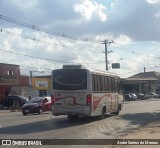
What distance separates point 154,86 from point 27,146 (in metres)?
109

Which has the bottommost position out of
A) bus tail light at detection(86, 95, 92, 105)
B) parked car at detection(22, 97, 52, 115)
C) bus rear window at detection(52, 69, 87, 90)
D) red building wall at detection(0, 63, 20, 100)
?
parked car at detection(22, 97, 52, 115)

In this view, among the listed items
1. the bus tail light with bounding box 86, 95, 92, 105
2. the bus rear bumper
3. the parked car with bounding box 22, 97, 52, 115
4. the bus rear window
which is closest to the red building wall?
the parked car with bounding box 22, 97, 52, 115

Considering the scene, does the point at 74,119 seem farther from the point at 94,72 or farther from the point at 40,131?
the point at 40,131

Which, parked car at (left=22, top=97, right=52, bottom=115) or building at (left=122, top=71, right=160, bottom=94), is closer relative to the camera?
parked car at (left=22, top=97, right=52, bottom=115)

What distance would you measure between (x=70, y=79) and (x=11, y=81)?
37407 mm

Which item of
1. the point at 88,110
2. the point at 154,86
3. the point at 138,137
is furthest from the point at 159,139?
the point at 154,86

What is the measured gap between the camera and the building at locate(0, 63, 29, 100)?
58.6m

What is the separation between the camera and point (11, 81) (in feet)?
198

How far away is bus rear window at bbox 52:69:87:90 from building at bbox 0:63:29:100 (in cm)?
3411

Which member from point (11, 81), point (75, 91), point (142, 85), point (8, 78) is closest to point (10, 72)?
point (11, 81)

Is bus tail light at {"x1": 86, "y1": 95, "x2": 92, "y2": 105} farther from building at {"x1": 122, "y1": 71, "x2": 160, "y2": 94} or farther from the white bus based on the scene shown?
building at {"x1": 122, "y1": 71, "x2": 160, "y2": 94}

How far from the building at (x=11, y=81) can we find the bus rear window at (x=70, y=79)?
3411 cm

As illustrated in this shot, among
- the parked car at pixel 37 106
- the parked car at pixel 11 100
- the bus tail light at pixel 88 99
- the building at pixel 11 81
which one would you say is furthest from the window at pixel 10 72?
the bus tail light at pixel 88 99

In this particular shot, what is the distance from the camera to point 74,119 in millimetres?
26609
